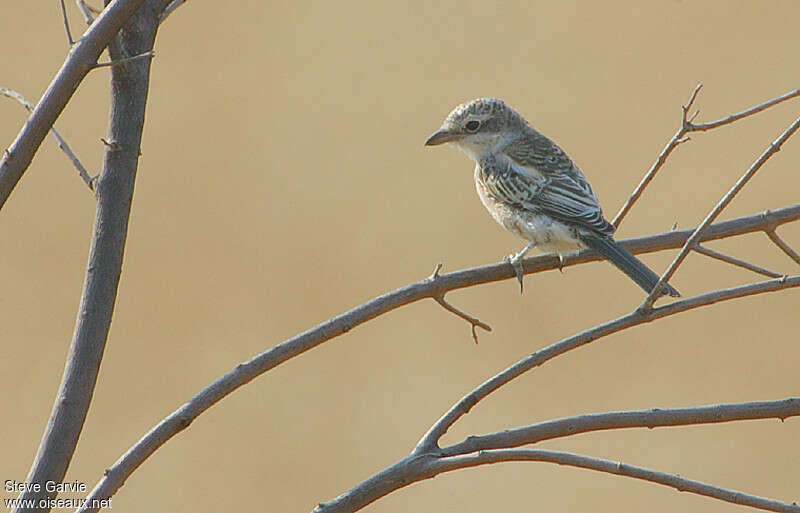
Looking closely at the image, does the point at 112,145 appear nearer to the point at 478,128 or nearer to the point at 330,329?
the point at 330,329

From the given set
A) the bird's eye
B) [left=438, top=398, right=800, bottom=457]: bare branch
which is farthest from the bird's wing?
[left=438, top=398, right=800, bottom=457]: bare branch

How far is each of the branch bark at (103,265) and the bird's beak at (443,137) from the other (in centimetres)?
156

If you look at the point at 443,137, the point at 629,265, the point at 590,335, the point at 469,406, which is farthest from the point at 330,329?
the point at 443,137

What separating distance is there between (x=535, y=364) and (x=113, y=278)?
0.56 m

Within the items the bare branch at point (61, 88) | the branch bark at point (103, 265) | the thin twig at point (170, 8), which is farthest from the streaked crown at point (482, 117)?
the bare branch at point (61, 88)

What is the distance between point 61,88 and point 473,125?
1.97m

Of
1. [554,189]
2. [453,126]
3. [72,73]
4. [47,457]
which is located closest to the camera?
[72,73]

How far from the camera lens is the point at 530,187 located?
254 centimetres

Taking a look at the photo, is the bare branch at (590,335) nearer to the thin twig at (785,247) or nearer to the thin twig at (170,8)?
the thin twig at (785,247)

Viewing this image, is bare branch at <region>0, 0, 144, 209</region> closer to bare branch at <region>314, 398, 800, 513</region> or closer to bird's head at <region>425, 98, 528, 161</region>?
bare branch at <region>314, 398, 800, 513</region>

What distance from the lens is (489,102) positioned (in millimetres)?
2834

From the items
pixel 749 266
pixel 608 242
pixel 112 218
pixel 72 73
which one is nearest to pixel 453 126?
pixel 608 242

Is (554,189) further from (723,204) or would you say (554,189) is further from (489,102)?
(723,204)

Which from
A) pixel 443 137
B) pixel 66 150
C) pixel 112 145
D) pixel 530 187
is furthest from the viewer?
pixel 443 137
